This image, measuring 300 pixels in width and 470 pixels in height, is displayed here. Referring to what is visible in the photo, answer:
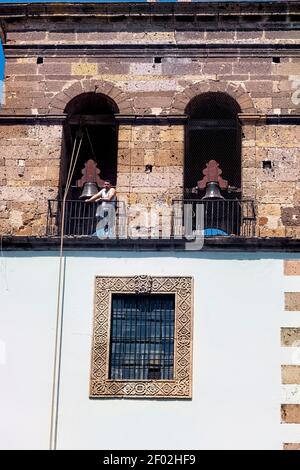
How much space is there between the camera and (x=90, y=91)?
2359 centimetres

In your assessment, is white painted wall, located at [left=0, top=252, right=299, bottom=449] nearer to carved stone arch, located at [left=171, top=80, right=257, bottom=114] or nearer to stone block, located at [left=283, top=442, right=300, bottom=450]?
stone block, located at [left=283, top=442, right=300, bottom=450]

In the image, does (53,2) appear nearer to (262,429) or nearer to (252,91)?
(252,91)

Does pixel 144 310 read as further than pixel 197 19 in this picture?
No

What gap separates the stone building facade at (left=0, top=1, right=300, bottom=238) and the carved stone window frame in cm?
142

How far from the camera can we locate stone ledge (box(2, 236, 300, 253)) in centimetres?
2198

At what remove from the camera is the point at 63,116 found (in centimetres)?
2345

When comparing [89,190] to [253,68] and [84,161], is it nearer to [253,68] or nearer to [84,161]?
[84,161]

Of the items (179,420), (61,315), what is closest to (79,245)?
(61,315)

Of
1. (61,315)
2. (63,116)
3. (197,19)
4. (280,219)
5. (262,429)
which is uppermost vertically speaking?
(197,19)

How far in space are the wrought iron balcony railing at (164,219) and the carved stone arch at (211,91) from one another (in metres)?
1.32

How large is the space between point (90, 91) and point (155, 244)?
9.08 feet

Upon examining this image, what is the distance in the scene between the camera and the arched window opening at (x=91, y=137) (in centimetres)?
2361

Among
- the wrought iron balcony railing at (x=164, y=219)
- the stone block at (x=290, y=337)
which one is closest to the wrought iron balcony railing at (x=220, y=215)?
the wrought iron balcony railing at (x=164, y=219)

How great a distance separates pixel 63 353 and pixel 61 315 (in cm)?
51
